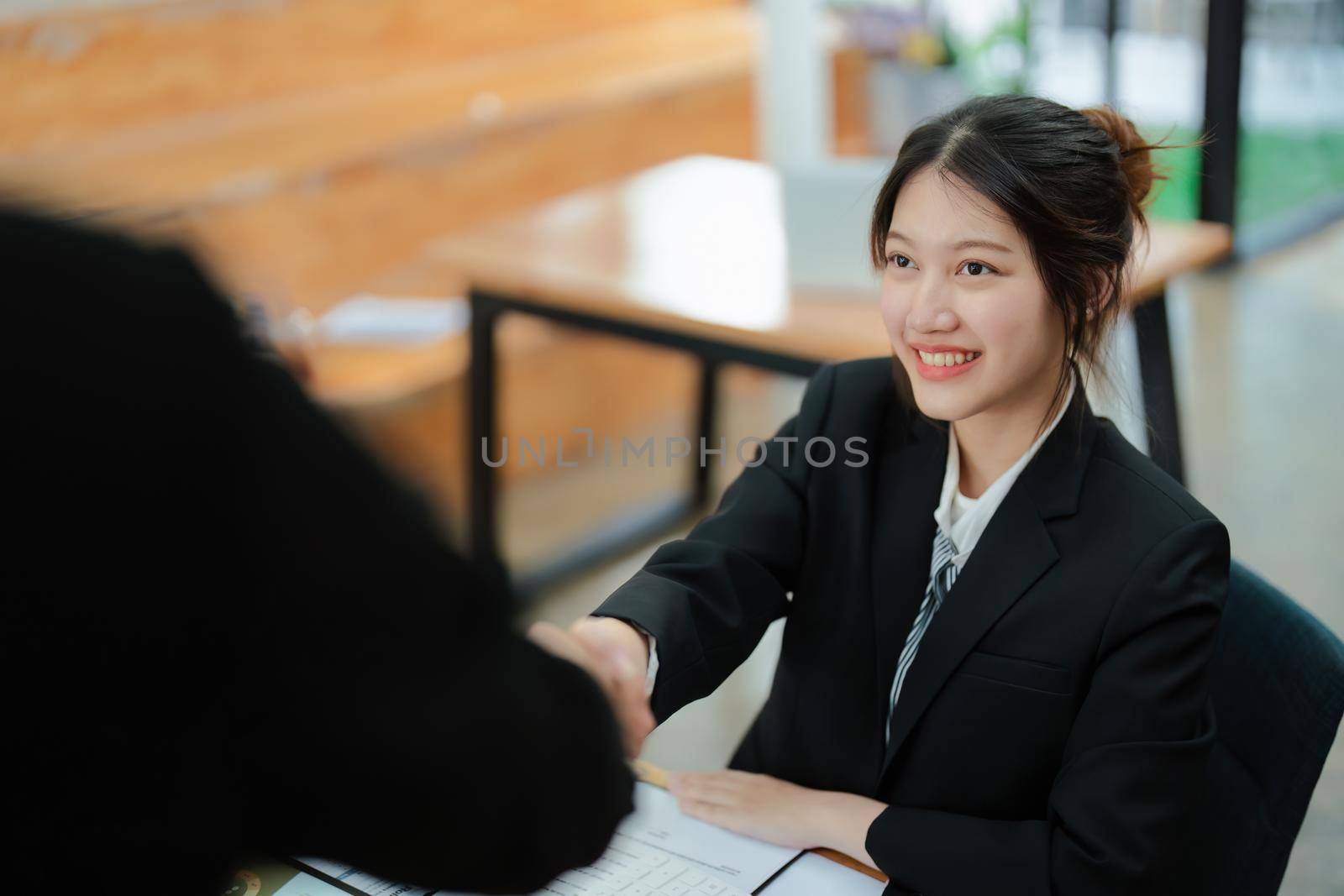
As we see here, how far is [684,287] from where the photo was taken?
266 cm

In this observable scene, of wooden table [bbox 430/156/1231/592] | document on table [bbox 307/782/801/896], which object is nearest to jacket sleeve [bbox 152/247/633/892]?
document on table [bbox 307/782/801/896]

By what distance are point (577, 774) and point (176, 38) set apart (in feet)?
10.3

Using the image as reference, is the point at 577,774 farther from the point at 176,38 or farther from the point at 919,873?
the point at 176,38

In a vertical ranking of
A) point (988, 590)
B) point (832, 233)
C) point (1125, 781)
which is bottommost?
→ point (1125, 781)

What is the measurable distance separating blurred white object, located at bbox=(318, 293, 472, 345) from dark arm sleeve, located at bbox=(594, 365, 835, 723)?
213cm

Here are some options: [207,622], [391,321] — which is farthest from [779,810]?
[391,321]

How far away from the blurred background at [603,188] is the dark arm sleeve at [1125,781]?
1.30m

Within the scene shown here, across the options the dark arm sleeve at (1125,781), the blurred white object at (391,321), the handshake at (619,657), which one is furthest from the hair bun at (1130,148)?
the blurred white object at (391,321)

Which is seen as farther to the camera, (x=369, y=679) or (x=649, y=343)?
(x=649, y=343)

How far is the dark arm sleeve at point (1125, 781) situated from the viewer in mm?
1128

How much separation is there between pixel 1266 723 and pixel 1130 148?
53cm

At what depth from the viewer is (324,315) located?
11.5 feet

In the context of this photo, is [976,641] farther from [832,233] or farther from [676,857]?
[832,233]

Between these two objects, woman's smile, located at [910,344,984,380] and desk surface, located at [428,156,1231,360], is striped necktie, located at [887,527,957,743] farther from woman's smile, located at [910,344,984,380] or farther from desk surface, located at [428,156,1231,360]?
desk surface, located at [428,156,1231,360]
